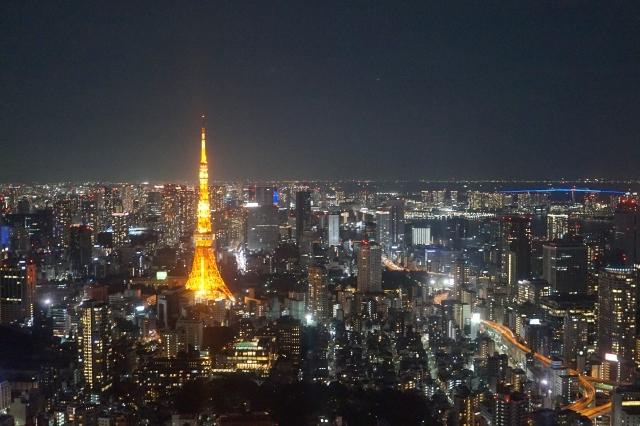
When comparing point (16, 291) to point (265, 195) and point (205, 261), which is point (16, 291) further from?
point (265, 195)

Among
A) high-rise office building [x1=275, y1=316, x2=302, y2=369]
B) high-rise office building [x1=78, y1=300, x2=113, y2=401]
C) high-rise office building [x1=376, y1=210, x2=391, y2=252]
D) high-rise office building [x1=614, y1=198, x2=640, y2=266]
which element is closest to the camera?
high-rise office building [x1=614, y1=198, x2=640, y2=266]

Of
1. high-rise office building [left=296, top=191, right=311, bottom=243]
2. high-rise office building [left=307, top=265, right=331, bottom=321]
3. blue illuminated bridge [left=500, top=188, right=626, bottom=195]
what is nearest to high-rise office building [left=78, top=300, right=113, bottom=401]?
high-rise office building [left=307, top=265, right=331, bottom=321]

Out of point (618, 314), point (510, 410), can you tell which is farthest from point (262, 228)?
point (510, 410)

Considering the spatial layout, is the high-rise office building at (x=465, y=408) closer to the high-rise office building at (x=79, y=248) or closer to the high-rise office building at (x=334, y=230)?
the high-rise office building at (x=79, y=248)

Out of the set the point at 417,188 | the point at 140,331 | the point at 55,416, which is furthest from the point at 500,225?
the point at 55,416

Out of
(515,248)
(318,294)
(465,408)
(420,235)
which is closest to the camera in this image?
(465,408)

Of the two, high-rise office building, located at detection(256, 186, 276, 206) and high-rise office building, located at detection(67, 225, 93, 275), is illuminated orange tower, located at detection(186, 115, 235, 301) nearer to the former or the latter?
high-rise office building, located at detection(256, 186, 276, 206)

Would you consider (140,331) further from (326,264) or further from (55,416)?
(326,264)
